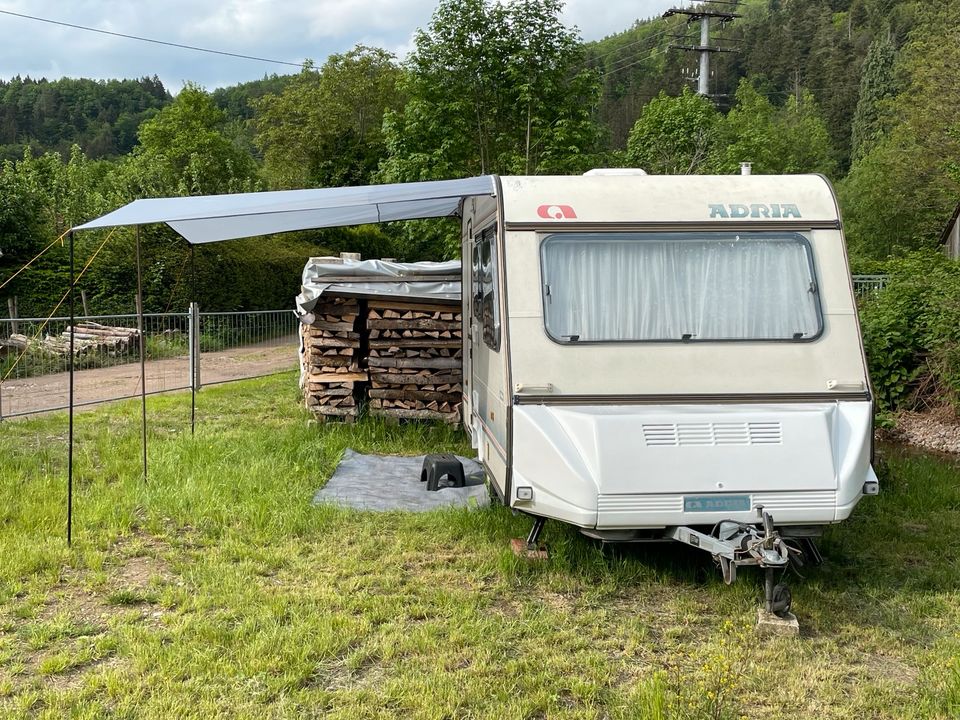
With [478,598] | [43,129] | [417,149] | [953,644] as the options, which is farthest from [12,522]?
[43,129]

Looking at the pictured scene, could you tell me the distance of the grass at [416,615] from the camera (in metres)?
3.85

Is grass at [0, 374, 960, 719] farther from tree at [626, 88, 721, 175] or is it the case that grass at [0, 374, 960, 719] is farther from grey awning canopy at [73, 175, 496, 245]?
tree at [626, 88, 721, 175]

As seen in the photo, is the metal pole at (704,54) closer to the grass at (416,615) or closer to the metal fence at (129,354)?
the metal fence at (129,354)

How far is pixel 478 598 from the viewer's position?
5.02 metres

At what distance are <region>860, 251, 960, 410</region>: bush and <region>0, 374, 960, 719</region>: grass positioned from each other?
13.3 feet

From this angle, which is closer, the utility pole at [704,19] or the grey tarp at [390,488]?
the grey tarp at [390,488]

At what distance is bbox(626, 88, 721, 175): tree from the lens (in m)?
24.8

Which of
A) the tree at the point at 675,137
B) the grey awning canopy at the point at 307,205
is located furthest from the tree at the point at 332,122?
the grey awning canopy at the point at 307,205

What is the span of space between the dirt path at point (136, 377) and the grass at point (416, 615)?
12.1ft

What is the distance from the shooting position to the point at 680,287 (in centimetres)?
542

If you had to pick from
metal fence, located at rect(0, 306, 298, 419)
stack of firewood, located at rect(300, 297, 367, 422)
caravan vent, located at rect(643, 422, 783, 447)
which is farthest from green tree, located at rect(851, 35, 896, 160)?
caravan vent, located at rect(643, 422, 783, 447)

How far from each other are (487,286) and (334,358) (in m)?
4.12

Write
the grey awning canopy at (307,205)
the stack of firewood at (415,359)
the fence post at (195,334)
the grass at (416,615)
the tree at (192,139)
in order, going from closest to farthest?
the grass at (416,615), the grey awning canopy at (307,205), the stack of firewood at (415,359), the fence post at (195,334), the tree at (192,139)

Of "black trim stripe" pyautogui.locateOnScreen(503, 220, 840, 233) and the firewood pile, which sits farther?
the firewood pile
